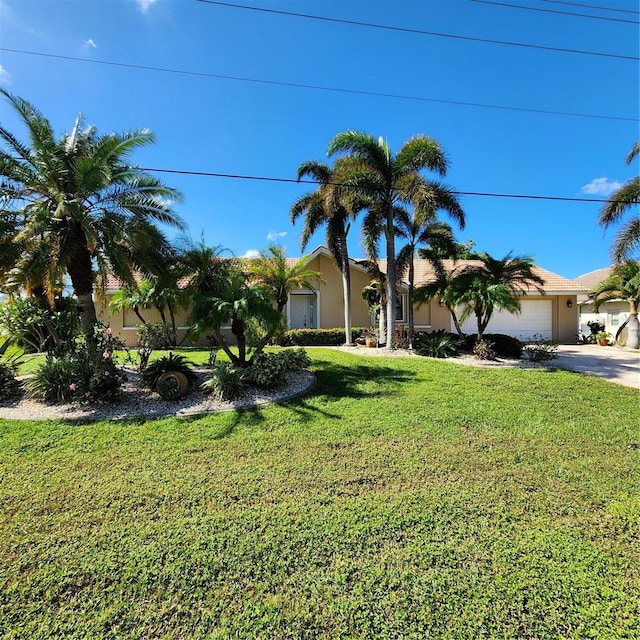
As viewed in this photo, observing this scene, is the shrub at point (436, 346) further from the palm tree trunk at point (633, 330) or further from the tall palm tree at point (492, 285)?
the palm tree trunk at point (633, 330)

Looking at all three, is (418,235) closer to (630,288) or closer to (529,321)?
(529,321)

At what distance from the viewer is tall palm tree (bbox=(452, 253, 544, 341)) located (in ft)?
35.7

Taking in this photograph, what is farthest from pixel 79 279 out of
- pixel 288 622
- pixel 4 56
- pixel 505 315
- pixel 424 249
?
pixel 505 315

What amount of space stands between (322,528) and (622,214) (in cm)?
1630

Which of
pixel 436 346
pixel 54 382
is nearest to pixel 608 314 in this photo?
pixel 436 346

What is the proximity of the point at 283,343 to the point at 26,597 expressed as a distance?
46.2 ft

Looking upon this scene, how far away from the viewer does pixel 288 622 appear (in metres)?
2.30

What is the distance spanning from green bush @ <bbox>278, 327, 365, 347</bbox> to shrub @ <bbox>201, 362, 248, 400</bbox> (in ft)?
29.8

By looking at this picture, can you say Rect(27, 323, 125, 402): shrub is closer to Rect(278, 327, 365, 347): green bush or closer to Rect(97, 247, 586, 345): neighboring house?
Rect(278, 327, 365, 347): green bush

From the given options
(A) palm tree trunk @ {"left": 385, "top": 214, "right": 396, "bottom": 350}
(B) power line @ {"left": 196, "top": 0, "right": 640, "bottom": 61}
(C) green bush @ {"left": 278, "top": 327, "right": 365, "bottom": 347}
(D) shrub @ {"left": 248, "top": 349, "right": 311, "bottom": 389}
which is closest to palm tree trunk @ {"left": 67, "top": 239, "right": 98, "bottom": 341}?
(D) shrub @ {"left": 248, "top": 349, "right": 311, "bottom": 389}

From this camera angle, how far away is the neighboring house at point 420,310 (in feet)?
62.7

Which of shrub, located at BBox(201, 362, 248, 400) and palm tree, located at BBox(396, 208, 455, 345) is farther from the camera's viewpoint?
palm tree, located at BBox(396, 208, 455, 345)

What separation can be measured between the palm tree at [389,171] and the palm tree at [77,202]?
269 inches

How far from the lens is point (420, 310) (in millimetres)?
18984
